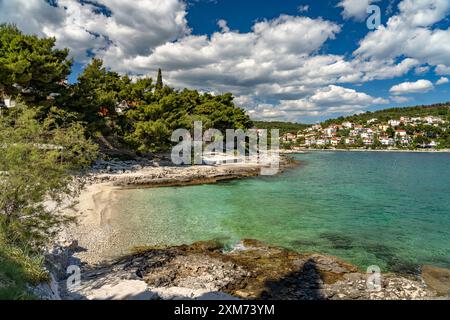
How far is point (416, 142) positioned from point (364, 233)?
15106 centimetres

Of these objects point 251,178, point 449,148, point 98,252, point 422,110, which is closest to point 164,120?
point 251,178

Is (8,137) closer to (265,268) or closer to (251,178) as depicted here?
(265,268)

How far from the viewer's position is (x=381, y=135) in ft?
519

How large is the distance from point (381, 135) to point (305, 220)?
164m

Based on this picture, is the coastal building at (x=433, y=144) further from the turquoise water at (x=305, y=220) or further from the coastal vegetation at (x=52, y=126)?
the turquoise water at (x=305, y=220)

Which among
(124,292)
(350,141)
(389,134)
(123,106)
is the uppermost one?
(389,134)

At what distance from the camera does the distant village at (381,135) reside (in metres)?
142

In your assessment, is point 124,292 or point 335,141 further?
point 335,141

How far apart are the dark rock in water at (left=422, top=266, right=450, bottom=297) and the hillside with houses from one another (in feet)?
440

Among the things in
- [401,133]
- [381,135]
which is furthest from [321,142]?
[401,133]

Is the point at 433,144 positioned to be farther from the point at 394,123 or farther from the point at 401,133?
the point at 394,123

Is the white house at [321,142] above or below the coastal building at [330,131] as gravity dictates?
below

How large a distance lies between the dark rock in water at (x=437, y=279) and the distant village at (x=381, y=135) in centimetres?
13477

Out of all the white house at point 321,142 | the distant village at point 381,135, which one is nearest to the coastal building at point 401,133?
the distant village at point 381,135
